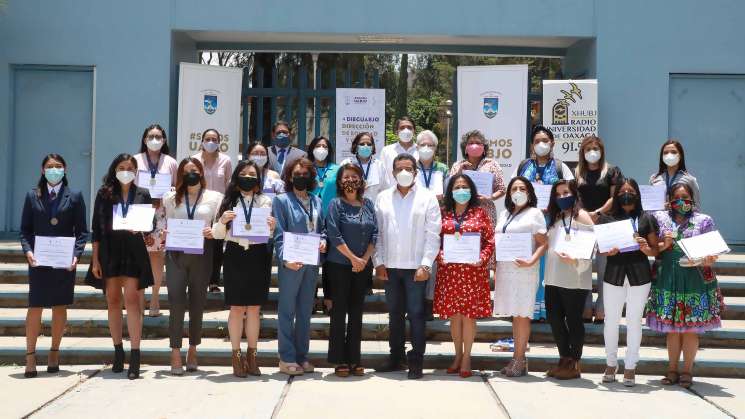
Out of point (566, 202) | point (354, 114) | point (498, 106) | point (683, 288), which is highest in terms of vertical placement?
point (498, 106)

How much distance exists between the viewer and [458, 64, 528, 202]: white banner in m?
11.9

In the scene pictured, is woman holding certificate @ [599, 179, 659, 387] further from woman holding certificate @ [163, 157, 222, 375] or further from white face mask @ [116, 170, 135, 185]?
white face mask @ [116, 170, 135, 185]

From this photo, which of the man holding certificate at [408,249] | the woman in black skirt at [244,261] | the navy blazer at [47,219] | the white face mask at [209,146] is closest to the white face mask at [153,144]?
the white face mask at [209,146]

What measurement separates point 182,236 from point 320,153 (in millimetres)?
1998

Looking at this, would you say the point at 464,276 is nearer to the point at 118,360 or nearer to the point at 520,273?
the point at 520,273

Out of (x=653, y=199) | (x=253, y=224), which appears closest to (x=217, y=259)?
(x=253, y=224)

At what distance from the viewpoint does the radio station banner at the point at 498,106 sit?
1190 centimetres

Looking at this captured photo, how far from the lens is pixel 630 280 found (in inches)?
308

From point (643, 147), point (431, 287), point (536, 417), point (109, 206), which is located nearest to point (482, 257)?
point (431, 287)

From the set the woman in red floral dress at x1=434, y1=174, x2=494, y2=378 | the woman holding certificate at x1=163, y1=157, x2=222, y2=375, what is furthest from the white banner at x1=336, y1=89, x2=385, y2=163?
the woman holding certificate at x1=163, y1=157, x2=222, y2=375

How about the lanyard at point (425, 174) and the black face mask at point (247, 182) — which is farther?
the lanyard at point (425, 174)

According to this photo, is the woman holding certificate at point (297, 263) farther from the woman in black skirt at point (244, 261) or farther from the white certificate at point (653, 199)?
the white certificate at point (653, 199)

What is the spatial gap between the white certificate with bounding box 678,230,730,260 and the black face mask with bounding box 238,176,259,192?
3.76 m

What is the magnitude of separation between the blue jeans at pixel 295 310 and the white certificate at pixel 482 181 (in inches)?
69.9
